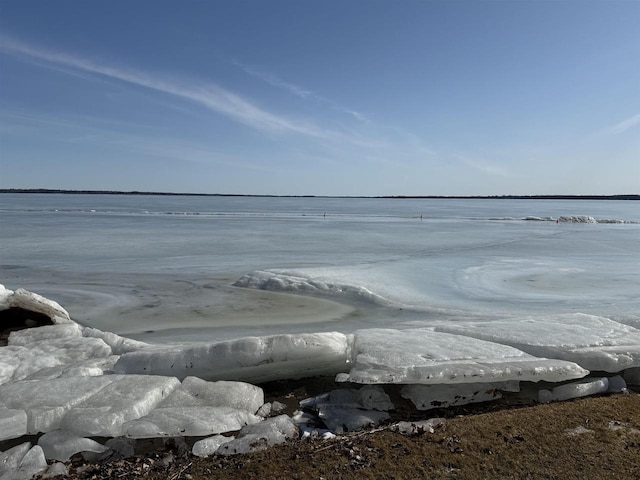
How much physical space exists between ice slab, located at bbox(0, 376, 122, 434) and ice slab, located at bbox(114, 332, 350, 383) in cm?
37

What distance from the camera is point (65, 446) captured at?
3.02 m

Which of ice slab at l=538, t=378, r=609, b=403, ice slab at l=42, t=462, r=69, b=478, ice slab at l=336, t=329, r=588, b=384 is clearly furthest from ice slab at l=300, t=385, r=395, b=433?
ice slab at l=42, t=462, r=69, b=478

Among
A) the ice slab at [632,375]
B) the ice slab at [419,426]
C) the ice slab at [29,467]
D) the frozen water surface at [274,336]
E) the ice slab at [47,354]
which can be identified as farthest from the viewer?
the ice slab at [47,354]

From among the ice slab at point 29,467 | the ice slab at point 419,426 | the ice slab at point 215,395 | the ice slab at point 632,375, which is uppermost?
the ice slab at point 632,375

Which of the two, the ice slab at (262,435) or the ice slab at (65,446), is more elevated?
the ice slab at (262,435)

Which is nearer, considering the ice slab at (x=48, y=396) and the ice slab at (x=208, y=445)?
the ice slab at (x=208, y=445)

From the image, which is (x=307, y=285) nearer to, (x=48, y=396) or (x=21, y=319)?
(x=21, y=319)

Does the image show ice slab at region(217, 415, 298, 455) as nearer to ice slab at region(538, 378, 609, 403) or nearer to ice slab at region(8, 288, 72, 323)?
ice slab at region(538, 378, 609, 403)

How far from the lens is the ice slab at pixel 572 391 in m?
3.67

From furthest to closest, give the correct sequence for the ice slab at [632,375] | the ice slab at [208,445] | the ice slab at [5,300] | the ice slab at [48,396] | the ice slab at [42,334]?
the ice slab at [5,300], the ice slab at [42,334], the ice slab at [632,375], the ice slab at [48,396], the ice slab at [208,445]

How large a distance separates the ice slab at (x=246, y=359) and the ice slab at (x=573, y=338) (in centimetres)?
168

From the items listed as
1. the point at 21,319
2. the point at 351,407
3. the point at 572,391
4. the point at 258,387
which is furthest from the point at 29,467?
the point at 572,391

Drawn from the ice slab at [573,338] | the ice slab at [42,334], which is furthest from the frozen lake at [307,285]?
the ice slab at [42,334]

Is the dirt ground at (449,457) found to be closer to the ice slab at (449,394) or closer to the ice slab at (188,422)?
the ice slab at (188,422)
